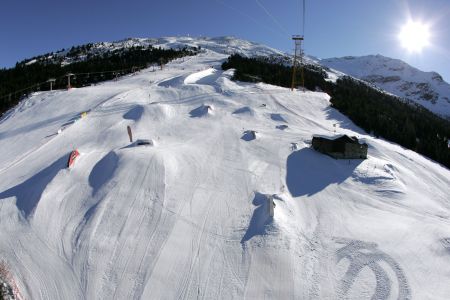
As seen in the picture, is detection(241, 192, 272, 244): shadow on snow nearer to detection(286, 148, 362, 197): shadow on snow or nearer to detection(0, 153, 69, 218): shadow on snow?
detection(286, 148, 362, 197): shadow on snow

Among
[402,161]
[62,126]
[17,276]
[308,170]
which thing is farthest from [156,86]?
[17,276]

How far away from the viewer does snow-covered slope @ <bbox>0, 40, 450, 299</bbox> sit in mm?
12766

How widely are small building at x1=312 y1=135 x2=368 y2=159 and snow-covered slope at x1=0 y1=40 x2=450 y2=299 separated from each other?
2.35ft

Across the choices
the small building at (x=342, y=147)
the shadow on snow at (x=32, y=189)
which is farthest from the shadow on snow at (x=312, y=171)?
the shadow on snow at (x=32, y=189)

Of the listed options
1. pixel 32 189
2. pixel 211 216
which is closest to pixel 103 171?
pixel 32 189

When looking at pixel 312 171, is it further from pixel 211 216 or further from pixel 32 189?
pixel 32 189

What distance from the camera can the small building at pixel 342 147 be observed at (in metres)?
25.4

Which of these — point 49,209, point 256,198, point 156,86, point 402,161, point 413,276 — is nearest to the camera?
point 413,276

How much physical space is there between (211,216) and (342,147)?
13588 mm

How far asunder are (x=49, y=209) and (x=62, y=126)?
14.7m

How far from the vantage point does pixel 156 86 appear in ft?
145

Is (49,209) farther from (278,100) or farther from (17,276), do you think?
(278,100)

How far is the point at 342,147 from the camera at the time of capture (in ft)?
83.3

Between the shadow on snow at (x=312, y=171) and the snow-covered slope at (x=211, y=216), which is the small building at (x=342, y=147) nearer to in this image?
the shadow on snow at (x=312, y=171)
